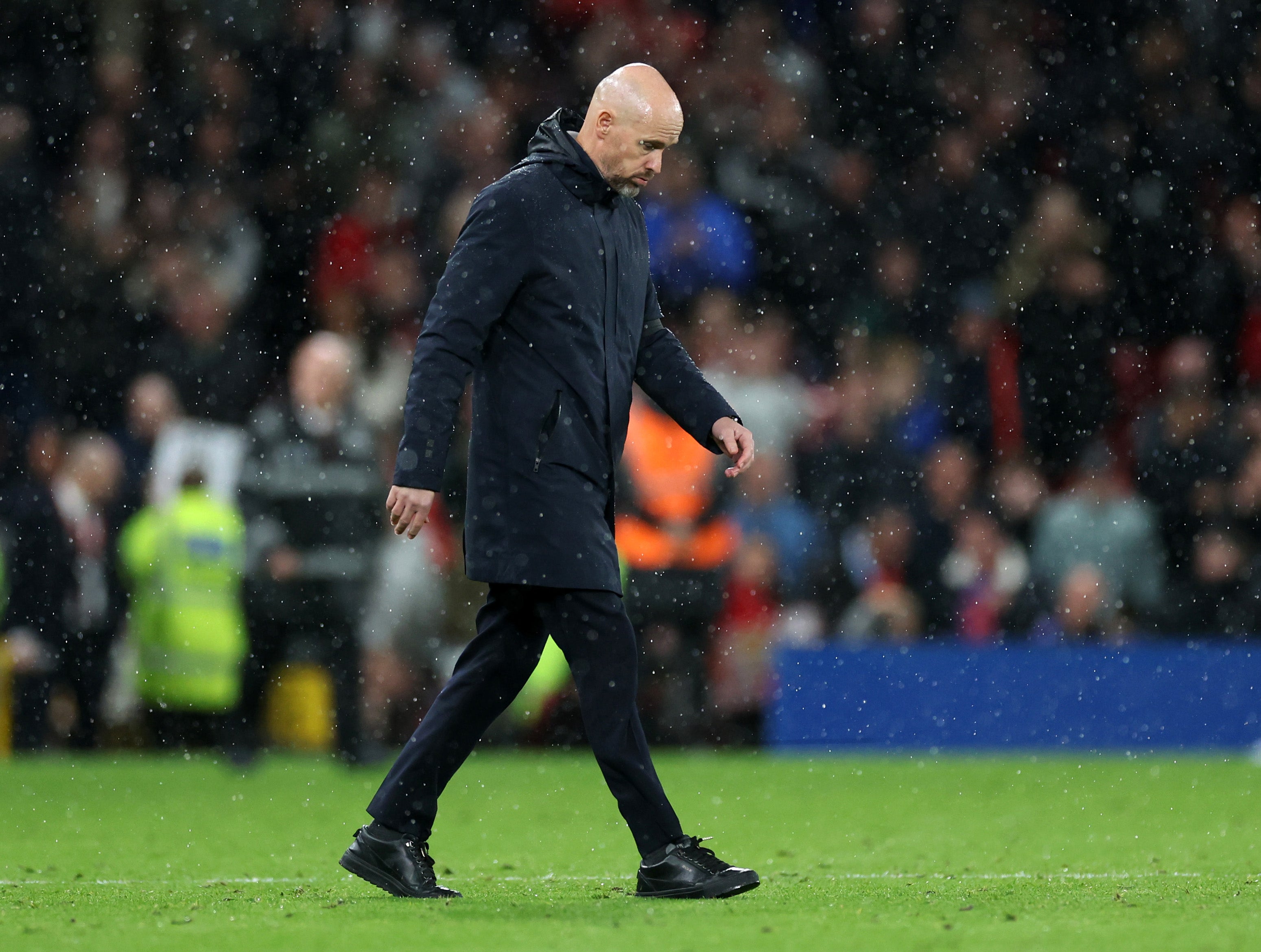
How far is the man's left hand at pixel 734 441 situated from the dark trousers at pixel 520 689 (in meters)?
0.49

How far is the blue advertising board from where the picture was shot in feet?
33.6

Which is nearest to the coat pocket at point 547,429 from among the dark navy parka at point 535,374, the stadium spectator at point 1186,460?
the dark navy parka at point 535,374

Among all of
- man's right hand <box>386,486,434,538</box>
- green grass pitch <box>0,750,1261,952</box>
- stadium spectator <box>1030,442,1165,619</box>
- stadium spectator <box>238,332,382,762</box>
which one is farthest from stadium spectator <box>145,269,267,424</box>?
man's right hand <box>386,486,434,538</box>

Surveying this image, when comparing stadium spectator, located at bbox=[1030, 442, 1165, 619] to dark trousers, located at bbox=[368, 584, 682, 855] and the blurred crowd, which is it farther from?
dark trousers, located at bbox=[368, 584, 682, 855]

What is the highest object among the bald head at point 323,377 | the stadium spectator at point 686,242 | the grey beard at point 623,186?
the stadium spectator at point 686,242

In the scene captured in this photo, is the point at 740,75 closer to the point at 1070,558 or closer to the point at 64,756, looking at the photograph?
the point at 1070,558

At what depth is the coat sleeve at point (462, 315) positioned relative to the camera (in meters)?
4.88

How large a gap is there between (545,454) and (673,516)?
18.4ft

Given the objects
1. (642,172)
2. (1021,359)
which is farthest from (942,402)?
(642,172)

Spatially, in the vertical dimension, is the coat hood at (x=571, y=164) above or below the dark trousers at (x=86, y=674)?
above

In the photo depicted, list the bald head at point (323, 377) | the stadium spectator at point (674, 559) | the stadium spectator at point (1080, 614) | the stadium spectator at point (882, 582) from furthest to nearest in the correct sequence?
1. the stadium spectator at point (882, 582)
2. the stadium spectator at point (1080, 614)
3. the stadium spectator at point (674, 559)
4. the bald head at point (323, 377)

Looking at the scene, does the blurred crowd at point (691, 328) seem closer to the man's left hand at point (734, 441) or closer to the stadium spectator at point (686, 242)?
the stadium spectator at point (686, 242)

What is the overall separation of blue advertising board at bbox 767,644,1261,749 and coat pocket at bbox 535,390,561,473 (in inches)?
219

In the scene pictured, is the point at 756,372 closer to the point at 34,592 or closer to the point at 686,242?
A: the point at 686,242
